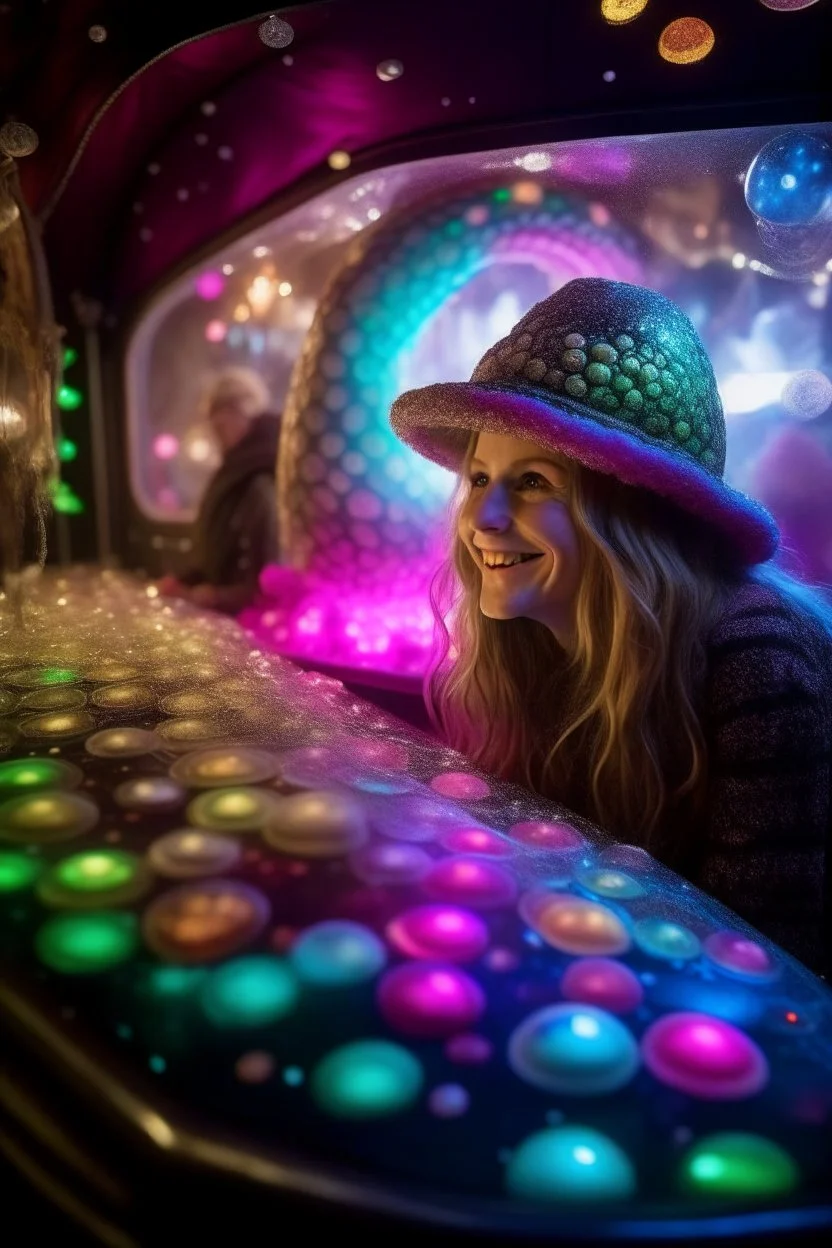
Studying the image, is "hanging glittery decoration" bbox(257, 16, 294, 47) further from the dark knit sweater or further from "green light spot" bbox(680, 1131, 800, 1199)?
"green light spot" bbox(680, 1131, 800, 1199)

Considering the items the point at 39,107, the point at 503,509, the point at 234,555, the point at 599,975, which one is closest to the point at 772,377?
the point at 503,509

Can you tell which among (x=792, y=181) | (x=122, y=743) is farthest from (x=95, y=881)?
(x=792, y=181)

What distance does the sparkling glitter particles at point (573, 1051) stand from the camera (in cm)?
41

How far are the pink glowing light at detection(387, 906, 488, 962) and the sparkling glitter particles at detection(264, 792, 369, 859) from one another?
7 cm

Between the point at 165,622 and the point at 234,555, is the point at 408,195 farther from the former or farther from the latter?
the point at 234,555

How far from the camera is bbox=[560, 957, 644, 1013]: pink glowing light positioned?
1.53 ft

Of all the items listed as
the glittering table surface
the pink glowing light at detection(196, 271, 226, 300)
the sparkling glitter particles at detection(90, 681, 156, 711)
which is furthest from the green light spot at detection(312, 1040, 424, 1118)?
the pink glowing light at detection(196, 271, 226, 300)

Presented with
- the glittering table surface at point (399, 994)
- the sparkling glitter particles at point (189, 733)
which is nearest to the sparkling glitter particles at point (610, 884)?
the glittering table surface at point (399, 994)

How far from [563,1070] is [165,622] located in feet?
3.43

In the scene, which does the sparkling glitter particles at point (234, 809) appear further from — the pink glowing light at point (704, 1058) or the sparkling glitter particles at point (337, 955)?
the pink glowing light at point (704, 1058)

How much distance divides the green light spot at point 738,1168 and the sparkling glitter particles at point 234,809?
321 millimetres

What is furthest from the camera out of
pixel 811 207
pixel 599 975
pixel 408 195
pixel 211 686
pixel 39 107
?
pixel 408 195

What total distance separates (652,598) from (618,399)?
0.73ft

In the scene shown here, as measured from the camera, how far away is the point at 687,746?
37.4 inches
